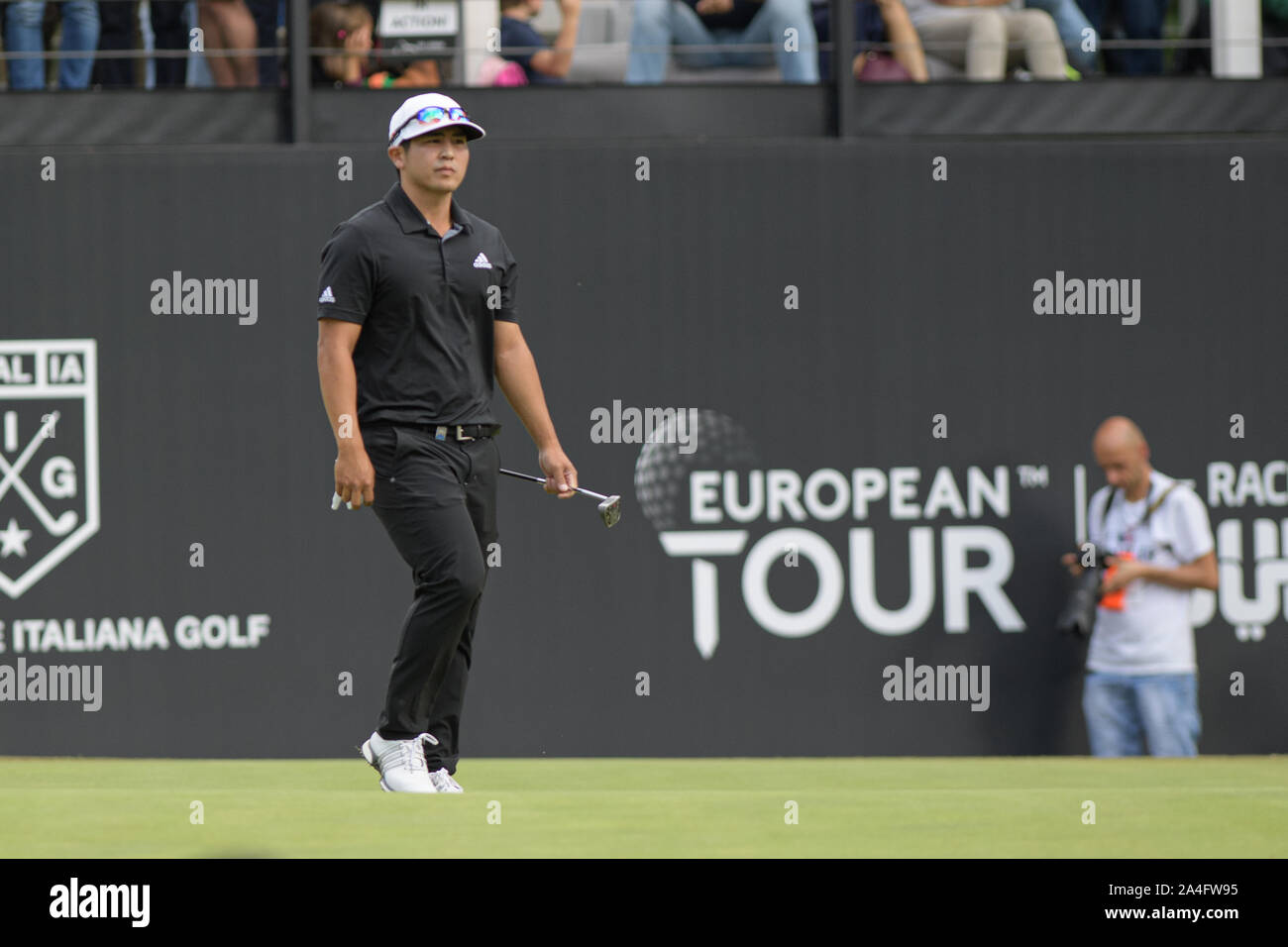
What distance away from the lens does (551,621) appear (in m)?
8.02

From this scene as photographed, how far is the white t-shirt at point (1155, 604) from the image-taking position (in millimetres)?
7539

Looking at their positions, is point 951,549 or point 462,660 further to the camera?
point 951,549

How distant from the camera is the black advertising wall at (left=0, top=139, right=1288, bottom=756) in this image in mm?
7961

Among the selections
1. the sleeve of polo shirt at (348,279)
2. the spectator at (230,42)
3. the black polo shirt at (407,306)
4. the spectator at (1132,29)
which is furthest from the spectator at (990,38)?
the sleeve of polo shirt at (348,279)

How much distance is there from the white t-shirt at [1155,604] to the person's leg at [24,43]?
17.2 ft

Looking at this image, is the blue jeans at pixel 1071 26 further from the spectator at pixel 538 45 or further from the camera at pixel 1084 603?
the camera at pixel 1084 603

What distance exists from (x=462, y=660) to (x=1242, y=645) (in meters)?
4.22

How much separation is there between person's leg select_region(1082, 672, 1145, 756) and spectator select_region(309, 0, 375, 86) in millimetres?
4260

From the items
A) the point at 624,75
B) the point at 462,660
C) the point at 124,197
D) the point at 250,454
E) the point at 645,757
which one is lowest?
the point at 645,757

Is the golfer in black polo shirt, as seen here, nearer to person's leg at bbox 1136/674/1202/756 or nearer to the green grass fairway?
the green grass fairway

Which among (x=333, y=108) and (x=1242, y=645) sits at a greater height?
(x=333, y=108)

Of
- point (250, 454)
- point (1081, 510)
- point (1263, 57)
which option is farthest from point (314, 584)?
point (1263, 57)

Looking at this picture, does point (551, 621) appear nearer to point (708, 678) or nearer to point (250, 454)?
point (708, 678)

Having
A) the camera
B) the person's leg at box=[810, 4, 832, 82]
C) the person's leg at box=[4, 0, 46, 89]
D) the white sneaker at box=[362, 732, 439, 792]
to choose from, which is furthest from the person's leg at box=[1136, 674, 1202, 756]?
the person's leg at box=[4, 0, 46, 89]
